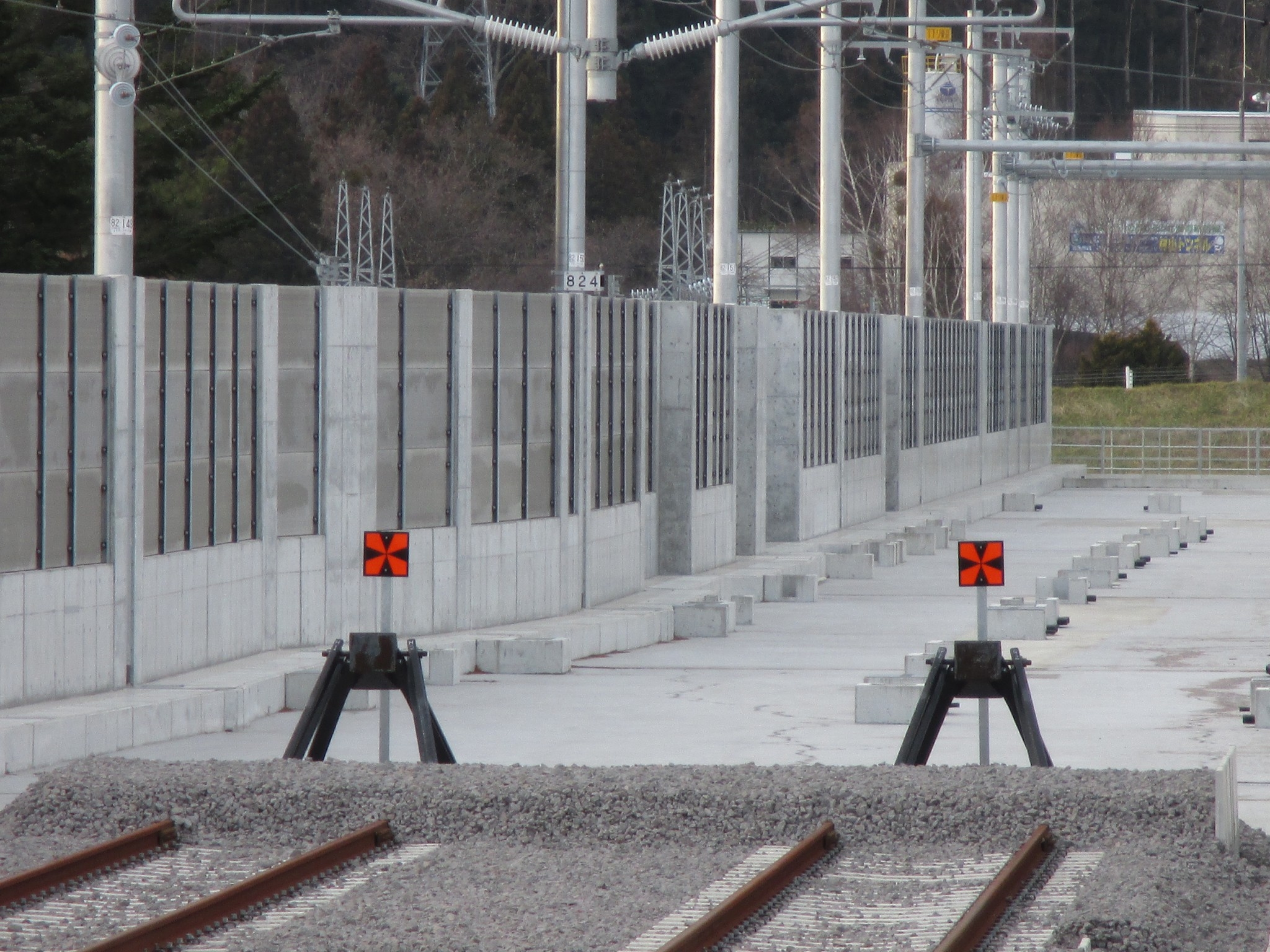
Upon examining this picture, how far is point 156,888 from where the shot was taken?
9.89 m

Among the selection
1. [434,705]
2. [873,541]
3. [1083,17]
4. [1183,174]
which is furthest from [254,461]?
[1083,17]

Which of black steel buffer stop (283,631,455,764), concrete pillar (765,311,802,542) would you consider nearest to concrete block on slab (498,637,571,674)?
black steel buffer stop (283,631,455,764)

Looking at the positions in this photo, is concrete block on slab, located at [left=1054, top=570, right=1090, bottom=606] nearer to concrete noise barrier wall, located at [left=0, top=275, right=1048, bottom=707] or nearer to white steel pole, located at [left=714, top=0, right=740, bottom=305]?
concrete noise barrier wall, located at [left=0, top=275, right=1048, bottom=707]

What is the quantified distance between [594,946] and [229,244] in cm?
7062

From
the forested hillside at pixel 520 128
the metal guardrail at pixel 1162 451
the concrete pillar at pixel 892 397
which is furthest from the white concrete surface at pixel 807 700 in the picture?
the metal guardrail at pixel 1162 451

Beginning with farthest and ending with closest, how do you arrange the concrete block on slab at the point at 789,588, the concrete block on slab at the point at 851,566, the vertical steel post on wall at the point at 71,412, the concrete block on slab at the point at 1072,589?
the concrete block on slab at the point at 851,566
the concrete block on slab at the point at 789,588
the concrete block on slab at the point at 1072,589
the vertical steel post on wall at the point at 71,412

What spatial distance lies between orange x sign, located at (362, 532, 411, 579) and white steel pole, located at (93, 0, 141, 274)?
353 centimetres

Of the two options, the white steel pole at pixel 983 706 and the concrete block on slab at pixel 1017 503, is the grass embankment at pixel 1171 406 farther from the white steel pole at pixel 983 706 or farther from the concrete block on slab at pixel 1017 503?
the white steel pole at pixel 983 706

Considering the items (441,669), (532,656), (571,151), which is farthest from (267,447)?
(571,151)

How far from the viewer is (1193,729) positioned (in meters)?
15.4

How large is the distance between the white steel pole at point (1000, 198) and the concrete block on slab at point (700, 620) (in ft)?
109

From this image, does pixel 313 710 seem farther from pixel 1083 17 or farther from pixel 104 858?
pixel 1083 17

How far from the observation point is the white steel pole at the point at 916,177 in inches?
1642

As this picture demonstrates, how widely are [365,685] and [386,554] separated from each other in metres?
0.78
